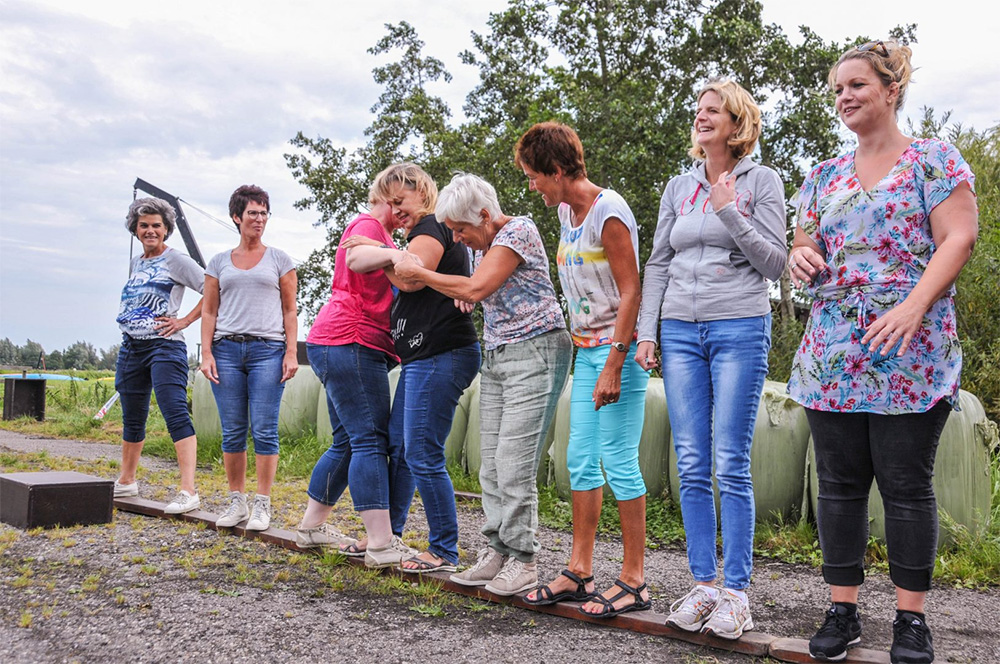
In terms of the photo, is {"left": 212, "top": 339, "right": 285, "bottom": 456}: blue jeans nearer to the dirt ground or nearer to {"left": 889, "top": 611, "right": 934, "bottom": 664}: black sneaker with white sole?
the dirt ground

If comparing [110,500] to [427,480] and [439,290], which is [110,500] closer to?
[427,480]

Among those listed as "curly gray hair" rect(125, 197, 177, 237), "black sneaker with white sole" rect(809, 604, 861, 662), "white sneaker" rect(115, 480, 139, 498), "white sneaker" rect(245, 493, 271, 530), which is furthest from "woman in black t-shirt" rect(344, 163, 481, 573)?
"white sneaker" rect(115, 480, 139, 498)

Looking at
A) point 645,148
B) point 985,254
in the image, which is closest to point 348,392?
point 985,254

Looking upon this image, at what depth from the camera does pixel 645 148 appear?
13.9 m

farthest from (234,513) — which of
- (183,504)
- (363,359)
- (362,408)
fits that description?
(363,359)

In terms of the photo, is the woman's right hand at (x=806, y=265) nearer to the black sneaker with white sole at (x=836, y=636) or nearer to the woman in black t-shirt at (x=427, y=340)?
the black sneaker with white sole at (x=836, y=636)

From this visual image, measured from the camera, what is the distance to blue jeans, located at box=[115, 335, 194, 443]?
16.7 ft

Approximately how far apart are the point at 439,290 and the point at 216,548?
185cm

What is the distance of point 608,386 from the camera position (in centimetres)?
320

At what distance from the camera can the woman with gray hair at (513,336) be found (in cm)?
342

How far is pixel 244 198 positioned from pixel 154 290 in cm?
93

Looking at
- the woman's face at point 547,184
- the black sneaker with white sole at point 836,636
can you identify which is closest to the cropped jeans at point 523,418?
the woman's face at point 547,184

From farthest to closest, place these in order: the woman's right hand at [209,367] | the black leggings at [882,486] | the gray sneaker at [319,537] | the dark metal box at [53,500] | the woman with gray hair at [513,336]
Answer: the woman's right hand at [209,367]
the dark metal box at [53,500]
the gray sneaker at [319,537]
the woman with gray hair at [513,336]
the black leggings at [882,486]

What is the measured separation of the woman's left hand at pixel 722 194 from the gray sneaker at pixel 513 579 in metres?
1.59
